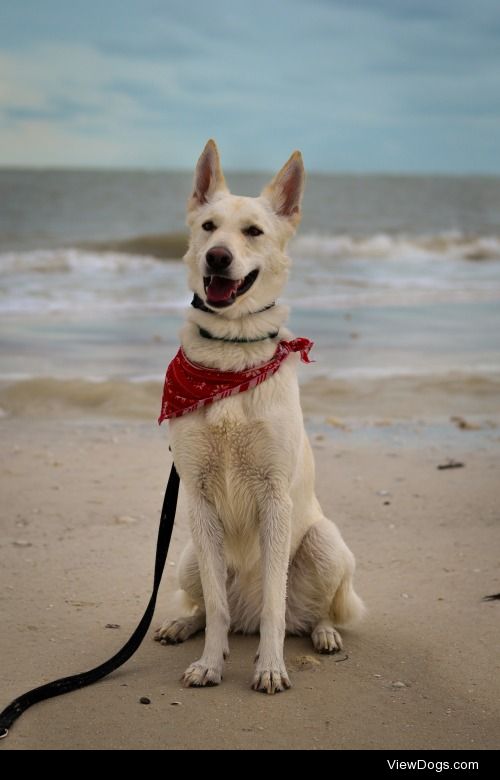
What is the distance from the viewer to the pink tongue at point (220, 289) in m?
3.34

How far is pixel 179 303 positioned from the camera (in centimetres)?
1481

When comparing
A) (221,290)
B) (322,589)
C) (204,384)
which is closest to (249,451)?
(204,384)

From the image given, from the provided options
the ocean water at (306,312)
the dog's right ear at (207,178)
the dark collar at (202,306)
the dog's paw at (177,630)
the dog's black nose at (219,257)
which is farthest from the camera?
the ocean water at (306,312)

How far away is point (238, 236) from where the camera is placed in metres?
3.37

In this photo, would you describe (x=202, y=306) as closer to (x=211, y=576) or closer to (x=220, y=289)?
(x=220, y=289)

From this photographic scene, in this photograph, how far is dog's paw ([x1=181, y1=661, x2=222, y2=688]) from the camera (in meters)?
3.36

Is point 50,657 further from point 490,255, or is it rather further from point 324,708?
point 490,255

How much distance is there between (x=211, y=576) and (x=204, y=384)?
721 mm

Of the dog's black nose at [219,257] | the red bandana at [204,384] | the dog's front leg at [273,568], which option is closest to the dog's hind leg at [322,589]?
the dog's front leg at [273,568]

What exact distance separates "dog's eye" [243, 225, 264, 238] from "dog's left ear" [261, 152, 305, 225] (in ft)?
0.65

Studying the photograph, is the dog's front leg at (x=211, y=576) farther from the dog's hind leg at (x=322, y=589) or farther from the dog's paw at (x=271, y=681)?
the dog's hind leg at (x=322, y=589)

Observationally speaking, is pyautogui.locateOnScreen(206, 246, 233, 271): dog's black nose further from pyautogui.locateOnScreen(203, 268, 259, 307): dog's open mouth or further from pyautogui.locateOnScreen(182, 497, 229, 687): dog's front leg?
pyautogui.locateOnScreen(182, 497, 229, 687): dog's front leg

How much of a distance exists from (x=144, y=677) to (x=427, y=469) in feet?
10.4

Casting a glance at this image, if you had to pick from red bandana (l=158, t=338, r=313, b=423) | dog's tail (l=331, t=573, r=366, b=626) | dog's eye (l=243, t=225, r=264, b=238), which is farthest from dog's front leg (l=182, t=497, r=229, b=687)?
dog's eye (l=243, t=225, r=264, b=238)
